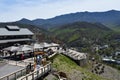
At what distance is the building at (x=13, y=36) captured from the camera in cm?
6594

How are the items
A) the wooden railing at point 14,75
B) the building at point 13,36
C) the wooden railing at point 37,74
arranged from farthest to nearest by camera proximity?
the building at point 13,36 → the wooden railing at point 37,74 → the wooden railing at point 14,75

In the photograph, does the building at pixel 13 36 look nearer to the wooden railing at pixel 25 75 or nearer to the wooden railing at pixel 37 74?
the wooden railing at pixel 37 74

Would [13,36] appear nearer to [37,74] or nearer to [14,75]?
[37,74]

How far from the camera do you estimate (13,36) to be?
235 ft

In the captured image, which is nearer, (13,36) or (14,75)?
(14,75)

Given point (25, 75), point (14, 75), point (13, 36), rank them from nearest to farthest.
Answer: point (14, 75) → point (25, 75) → point (13, 36)

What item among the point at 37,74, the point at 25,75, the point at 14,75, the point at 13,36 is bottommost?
the point at 13,36

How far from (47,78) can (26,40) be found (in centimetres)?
4181

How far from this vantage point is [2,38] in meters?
67.0

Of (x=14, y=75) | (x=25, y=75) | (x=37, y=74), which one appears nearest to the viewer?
(x=14, y=75)

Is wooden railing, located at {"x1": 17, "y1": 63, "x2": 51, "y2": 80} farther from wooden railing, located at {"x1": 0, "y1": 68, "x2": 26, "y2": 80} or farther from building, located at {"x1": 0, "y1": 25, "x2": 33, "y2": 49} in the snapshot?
building, located at {"x1": 0, "y1": 25, "x2": 33, "y2": 49}

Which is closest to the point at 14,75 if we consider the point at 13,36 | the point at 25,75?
the point at 25,75

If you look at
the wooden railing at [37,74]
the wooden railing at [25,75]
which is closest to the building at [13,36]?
the wooden railing at [37,74]

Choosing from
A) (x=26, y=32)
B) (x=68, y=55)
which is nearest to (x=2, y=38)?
(x=26, y=32)
